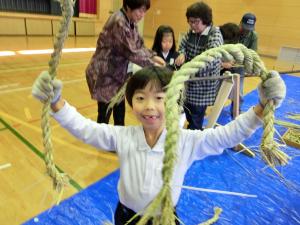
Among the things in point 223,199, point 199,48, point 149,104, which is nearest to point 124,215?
point 149,104

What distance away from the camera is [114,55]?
5.43 feet

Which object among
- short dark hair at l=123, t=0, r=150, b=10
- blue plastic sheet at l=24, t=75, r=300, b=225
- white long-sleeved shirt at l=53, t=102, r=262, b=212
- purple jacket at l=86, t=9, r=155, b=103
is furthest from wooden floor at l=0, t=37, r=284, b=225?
short dark hair at l=123, t=0, r=150, b=10

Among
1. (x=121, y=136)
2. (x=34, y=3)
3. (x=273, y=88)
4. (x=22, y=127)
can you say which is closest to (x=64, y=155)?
(x=22, y=127)

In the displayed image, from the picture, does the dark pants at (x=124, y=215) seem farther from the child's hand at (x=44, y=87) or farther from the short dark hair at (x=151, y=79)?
the child's hand at (x=44, y=87)

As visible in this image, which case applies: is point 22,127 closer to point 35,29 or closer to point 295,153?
point 295,153

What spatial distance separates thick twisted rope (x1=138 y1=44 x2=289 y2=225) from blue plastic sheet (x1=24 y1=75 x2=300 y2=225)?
3.40 feet

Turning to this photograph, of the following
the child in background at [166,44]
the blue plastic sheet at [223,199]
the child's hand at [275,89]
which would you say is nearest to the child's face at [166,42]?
the child in background at [166,44]

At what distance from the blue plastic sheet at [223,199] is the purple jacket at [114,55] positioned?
22.9 inches

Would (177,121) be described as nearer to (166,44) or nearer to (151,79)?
(151,79)

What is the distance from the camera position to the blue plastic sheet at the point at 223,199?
4.50ft

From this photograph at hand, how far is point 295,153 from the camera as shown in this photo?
2.08m

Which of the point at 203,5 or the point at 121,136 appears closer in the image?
the point at 121,136

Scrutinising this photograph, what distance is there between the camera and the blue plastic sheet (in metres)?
1.37

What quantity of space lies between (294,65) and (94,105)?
4.32m
